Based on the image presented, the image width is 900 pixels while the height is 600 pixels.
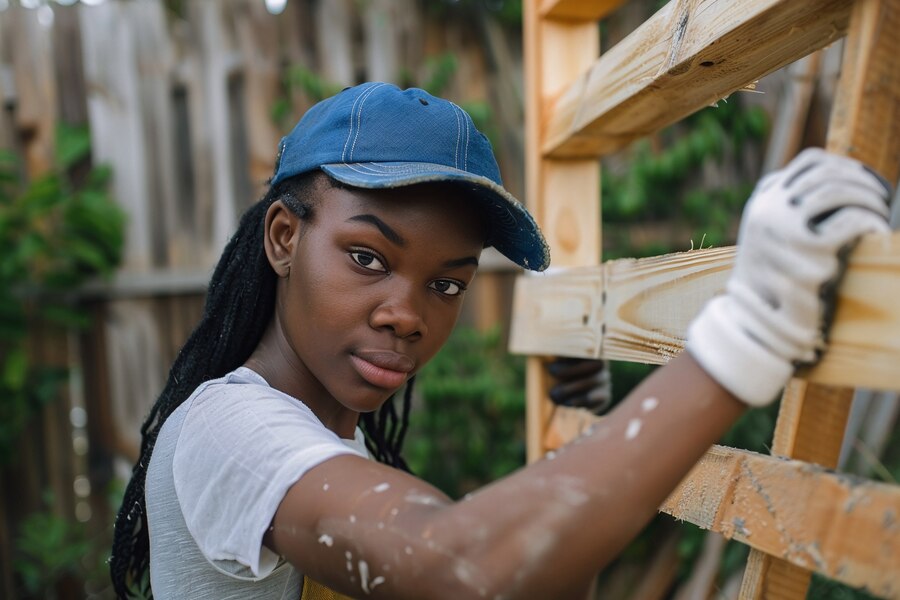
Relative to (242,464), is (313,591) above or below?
below

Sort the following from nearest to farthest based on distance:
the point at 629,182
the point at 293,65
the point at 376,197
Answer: the point at 376,197 → the point at 629,182 → the point at 293,65

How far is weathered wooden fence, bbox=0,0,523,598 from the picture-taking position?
3.82m

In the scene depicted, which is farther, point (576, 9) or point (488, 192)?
point (576, 9)

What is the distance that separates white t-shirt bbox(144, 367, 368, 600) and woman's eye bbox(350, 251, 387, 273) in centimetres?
27

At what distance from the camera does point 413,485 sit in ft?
3.66

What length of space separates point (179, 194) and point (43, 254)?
66 centimetres

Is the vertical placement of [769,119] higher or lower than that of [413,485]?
higher

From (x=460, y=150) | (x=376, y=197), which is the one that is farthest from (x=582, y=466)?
(x=460, y=150)

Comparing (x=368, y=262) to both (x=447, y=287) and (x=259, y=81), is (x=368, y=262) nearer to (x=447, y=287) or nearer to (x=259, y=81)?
(x=447, y=287)

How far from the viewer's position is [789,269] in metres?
0.96

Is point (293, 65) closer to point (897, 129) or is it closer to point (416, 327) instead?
point (416, 327)

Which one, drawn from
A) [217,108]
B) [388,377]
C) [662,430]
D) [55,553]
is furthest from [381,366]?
[55,553]

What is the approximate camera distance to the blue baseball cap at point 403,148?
1.48 m

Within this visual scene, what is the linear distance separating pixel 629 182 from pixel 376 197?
237cm
